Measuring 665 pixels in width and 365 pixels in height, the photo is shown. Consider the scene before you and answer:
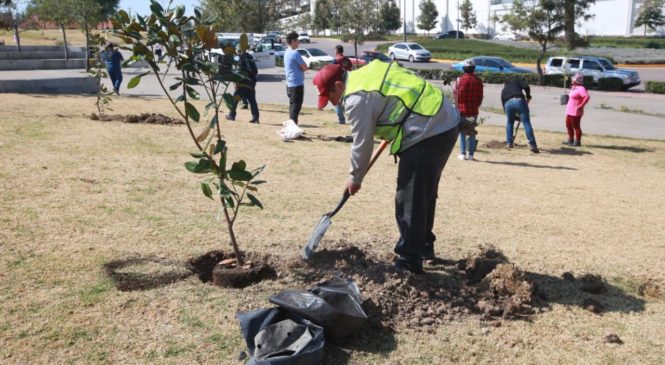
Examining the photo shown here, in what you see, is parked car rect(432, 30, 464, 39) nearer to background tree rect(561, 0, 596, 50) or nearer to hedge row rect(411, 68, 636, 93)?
hedge row rect(411, 68, 636, 93)

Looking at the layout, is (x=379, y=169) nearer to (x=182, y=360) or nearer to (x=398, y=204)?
(x=398, y=204)

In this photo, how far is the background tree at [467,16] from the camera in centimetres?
7775

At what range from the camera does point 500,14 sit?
250 ft

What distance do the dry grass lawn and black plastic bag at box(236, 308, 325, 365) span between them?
0.18 m

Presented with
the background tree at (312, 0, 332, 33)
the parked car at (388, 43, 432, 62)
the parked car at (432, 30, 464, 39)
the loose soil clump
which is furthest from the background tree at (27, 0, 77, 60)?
the parked car at (432, 30, 464, 39)

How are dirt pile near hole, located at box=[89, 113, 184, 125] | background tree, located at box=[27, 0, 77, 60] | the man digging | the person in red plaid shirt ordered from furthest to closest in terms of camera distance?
1. background tree, located at box=[27, 0, 77, 60]
2. dirt pile near hole, located at box=[89, 113, 184, 125]
3. the person in red plaid shirt
4. the man digging

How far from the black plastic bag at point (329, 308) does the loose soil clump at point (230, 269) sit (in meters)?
0.84

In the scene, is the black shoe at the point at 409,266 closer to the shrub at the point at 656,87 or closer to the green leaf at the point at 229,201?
the green leaf at the point at 229,201

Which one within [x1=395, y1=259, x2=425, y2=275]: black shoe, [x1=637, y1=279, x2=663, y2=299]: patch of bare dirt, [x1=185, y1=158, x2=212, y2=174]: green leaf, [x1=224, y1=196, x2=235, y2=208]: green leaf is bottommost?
[x1=637, y1=279, x2=663, y2=299]: patch of bare dirt

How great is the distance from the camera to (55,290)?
4234mm

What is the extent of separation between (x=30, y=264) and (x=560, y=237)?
4639 millimetres

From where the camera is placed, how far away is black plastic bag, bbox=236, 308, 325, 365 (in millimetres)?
3186

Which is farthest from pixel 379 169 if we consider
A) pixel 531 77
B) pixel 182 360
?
pixel 531 77

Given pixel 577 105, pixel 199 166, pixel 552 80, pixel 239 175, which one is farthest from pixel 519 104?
pixel 552 80
